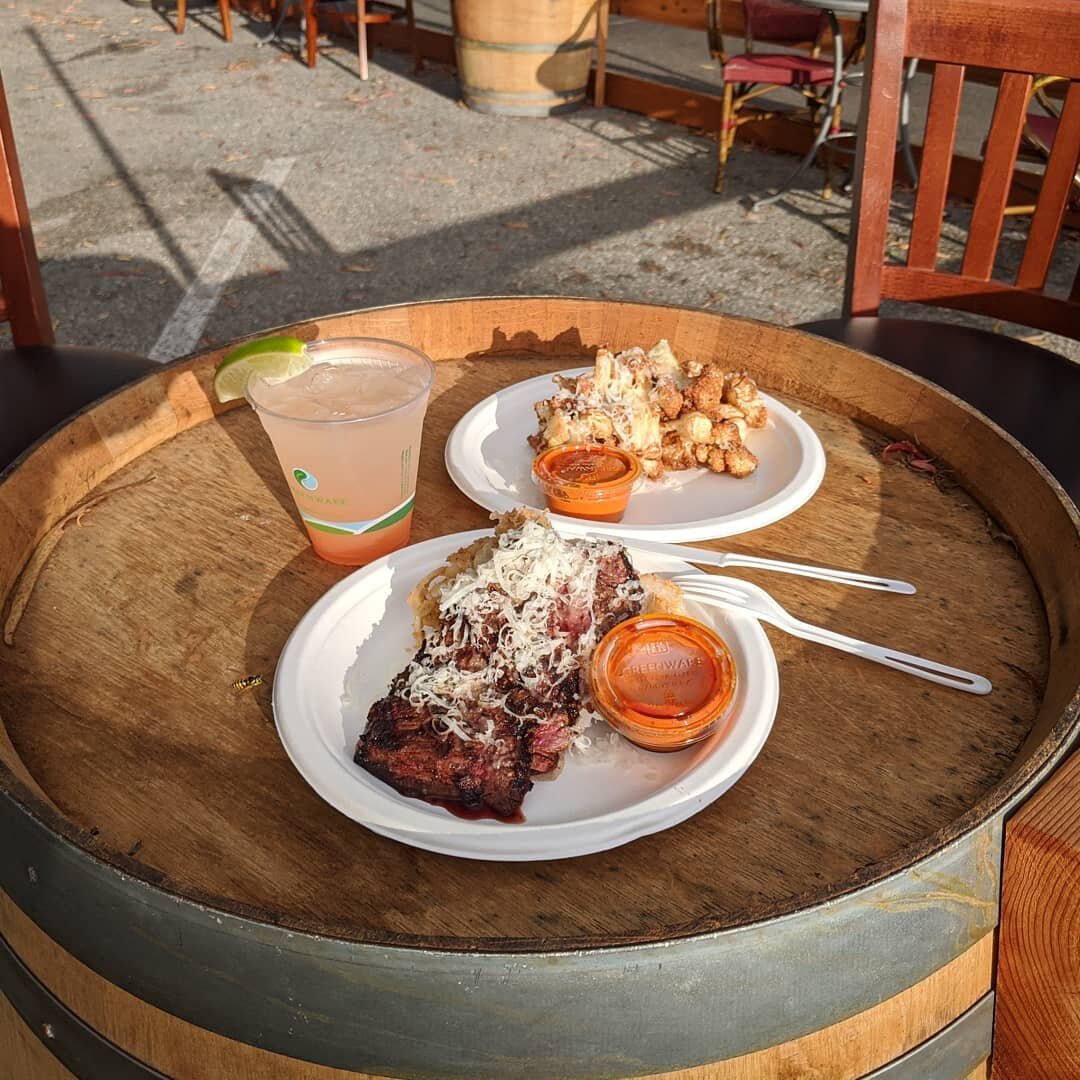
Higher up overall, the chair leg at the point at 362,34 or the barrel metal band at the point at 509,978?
the barrel metal band at the point at 509,978

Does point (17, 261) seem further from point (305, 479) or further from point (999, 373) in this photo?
point (999, 373)

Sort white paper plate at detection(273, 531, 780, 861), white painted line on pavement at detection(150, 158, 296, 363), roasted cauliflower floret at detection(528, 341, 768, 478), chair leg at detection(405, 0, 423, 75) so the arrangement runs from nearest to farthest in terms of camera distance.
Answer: white paper plate at detection(273, 531, 780, 861) < roasted cauliflower floret at detection(528, 341, 768, 478) < white painted line on pavement at detection(150, 158, 296, 363) < chair leg at detection(405, 0, 423, 75)

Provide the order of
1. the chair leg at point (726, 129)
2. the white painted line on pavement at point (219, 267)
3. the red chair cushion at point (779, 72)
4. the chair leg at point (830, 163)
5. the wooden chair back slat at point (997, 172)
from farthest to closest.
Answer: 1. the chair leg at point (830, 163)
2. the chair leg at point (726, 129)
3. the red chair cushion at point (779, 72)
4. the white painted line on pavement at point (219, 267)
5. the wooden chair back slat at point (997, 172)

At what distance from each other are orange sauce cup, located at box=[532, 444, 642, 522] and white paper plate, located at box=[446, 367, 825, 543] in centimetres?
3

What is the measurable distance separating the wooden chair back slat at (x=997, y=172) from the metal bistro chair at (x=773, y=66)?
3.54m

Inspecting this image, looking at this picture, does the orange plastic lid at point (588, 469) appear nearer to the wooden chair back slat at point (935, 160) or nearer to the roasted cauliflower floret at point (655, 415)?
the roasted cauliflower floret at point (655, 415)

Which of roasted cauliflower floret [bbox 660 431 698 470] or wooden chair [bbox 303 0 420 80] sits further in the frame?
wooden chair [bbox 303 0 420 80]

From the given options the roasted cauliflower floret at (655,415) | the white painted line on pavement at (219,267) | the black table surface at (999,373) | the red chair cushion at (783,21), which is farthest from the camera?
the red chair cushion at (783,21)

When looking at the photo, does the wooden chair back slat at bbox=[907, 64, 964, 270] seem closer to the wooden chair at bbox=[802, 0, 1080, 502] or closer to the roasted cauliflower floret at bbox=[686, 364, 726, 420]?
the wooden chair at bbox=[802, 0, 1080, 502]

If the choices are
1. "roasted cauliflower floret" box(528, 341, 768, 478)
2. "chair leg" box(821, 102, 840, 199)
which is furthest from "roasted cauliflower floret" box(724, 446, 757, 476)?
"chair leg" box(821, 102, 840, 199)

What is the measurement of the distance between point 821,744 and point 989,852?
0.22 m

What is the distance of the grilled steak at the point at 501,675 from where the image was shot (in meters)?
1.04

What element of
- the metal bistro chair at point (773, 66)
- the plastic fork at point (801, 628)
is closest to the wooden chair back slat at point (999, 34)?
the plastic fork at point (801, 628)

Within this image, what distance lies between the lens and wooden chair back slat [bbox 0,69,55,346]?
240cm
